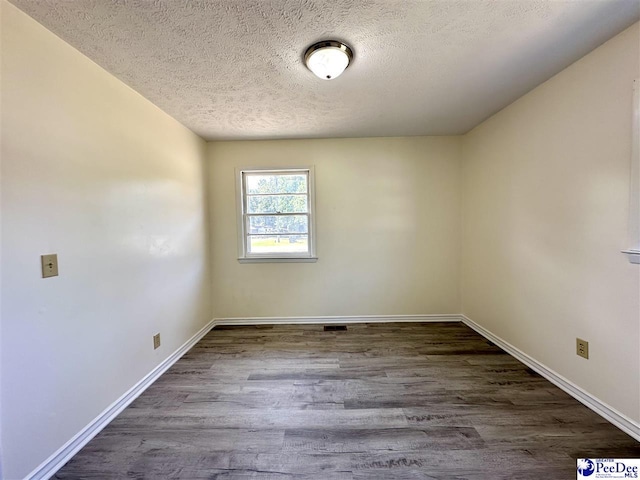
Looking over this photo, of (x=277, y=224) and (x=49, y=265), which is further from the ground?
(x=277, y=224)

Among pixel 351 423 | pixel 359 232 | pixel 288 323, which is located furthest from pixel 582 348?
pixel 288 323

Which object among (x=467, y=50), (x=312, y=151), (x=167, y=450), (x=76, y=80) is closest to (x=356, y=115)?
(x=312, y=151)

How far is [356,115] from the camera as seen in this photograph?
2.51 meters

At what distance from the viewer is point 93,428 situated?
1546 mm

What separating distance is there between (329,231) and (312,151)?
1.04 metres

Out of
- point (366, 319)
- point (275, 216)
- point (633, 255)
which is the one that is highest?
point (275, 216)

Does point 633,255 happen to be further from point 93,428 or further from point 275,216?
point 93,428

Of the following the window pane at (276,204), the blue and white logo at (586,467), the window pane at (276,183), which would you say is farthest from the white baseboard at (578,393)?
the window pane at (276,183)

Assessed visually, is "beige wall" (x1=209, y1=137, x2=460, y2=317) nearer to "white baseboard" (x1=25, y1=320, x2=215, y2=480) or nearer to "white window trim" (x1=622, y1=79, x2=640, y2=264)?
"white baseboard" (x1=25, y1=320, x2=215, y2=480)

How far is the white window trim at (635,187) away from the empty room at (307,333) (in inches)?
→ 0.6

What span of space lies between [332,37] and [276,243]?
2328 millimetres

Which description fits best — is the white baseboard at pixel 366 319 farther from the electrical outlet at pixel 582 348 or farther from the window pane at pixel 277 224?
the electrical outlet at pixel 582 348

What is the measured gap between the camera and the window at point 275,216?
3.25 m

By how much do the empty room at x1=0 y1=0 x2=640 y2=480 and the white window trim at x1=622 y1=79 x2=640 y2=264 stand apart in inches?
0.6
